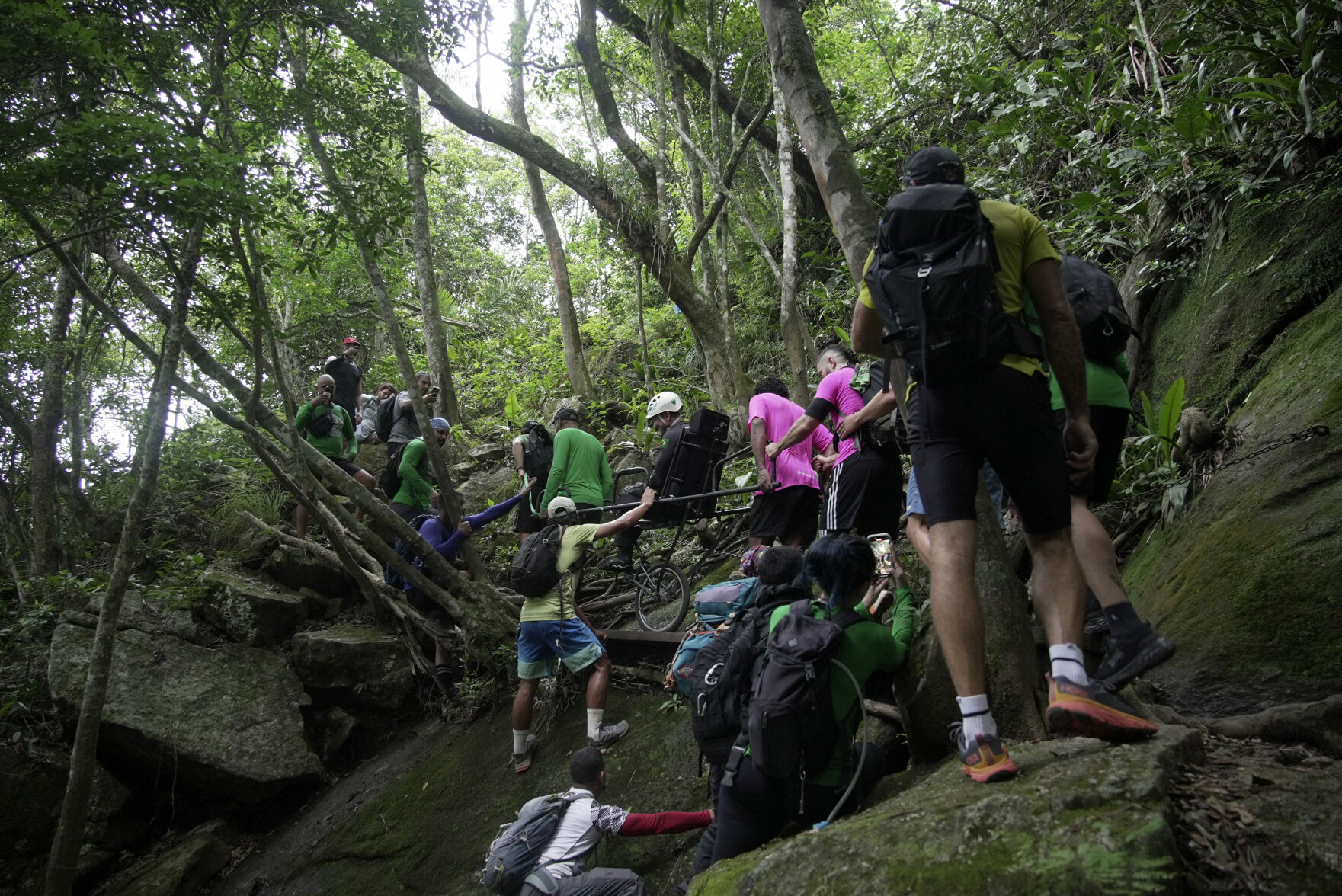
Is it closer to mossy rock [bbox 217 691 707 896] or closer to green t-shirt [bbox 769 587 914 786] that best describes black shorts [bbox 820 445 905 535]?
green t-shirt [bbox 769 587 914 786]

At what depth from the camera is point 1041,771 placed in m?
2.24

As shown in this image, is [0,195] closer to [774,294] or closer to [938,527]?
[938,527]

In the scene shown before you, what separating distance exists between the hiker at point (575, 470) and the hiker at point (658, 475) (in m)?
0.28

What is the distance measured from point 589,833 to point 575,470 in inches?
136

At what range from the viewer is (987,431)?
96.2 inches

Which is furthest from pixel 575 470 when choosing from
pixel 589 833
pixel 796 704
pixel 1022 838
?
pixel 1022 838

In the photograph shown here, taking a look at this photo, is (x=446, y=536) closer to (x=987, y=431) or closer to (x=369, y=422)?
(x=369, y=422)

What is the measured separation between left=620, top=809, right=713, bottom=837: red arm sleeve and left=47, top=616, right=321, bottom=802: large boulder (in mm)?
4957

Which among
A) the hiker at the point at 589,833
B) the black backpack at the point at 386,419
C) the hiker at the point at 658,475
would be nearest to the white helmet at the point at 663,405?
the hiker at the point at 658,475

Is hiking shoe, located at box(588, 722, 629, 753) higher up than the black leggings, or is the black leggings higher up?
hiking shoe, located at box(588, 722, 629, 753)

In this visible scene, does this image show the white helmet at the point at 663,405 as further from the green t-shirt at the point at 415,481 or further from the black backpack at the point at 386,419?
the black backpack at the point at 386,419

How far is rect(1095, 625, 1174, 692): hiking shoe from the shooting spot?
2.45 m

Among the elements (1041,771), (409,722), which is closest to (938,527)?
(1041,771)

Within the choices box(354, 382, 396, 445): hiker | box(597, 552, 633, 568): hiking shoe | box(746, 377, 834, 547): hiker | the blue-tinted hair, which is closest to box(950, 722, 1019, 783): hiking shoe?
the blue-tinted hair
